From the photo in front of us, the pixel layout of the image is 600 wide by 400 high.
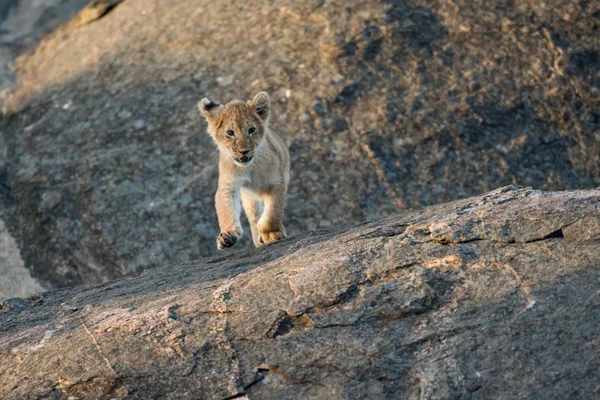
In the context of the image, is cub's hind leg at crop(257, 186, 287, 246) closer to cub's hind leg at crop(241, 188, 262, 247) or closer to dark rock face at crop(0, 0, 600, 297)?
cub's hind leg at crop(241, 188, 262, 247)

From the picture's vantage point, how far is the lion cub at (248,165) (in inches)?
367

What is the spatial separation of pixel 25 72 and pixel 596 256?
513 inches

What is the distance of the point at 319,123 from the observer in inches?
523

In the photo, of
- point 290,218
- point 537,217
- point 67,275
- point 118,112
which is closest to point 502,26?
point 290,218

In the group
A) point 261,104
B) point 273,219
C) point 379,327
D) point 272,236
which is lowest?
point 379,327

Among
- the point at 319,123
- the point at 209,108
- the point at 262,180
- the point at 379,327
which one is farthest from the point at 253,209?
the point at 379,327

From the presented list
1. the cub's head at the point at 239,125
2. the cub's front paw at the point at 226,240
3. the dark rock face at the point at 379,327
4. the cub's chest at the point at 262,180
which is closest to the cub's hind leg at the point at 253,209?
the cub's chest at the point at 262,180

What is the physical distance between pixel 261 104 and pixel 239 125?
417 mm

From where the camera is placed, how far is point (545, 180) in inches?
506

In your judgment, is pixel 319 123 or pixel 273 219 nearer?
pixel 273 219

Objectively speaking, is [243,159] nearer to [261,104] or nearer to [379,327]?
[261,104]

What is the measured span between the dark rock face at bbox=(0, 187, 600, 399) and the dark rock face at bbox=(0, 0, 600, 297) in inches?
241

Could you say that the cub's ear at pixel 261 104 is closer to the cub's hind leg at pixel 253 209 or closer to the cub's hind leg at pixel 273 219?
the cub's hind leg at pixel 273 219

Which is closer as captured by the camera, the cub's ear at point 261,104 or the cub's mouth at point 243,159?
the cub's mouth at point 243,159
